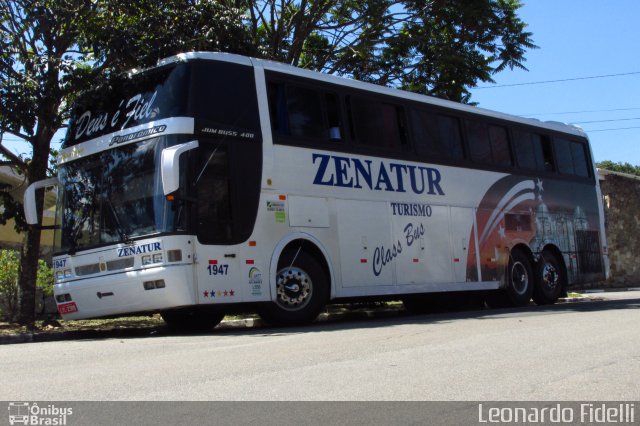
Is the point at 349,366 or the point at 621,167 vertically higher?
the point at 621,167

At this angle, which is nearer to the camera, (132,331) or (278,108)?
(278,108)

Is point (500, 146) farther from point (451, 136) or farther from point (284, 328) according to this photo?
point (284, 328)

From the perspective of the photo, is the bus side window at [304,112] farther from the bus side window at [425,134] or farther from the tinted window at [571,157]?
the tinted window at [571,157]

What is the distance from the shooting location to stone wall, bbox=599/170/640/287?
3266 cm

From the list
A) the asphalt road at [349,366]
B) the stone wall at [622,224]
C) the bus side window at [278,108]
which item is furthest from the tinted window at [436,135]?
the stone wall at [622,224]

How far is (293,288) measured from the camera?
38.4ft

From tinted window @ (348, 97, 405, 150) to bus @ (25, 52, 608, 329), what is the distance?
31 mm

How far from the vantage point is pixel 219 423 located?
4.88 meters

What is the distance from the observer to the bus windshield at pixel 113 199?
34.7ft

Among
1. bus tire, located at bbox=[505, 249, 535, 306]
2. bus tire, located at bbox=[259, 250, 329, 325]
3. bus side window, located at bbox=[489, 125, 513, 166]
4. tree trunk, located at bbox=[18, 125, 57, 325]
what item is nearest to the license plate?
tree trunk, located at bbox=[18, 125, 57, 325]

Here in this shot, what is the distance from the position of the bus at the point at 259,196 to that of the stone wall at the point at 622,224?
19113 millimetres

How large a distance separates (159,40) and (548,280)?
10.2 m

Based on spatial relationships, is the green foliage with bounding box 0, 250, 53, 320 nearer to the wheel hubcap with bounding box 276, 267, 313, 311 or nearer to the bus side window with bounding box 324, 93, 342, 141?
the wheel hubcap with bounding box 276, 267, 313, 311

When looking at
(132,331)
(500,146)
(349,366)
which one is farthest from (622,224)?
(349,366)
